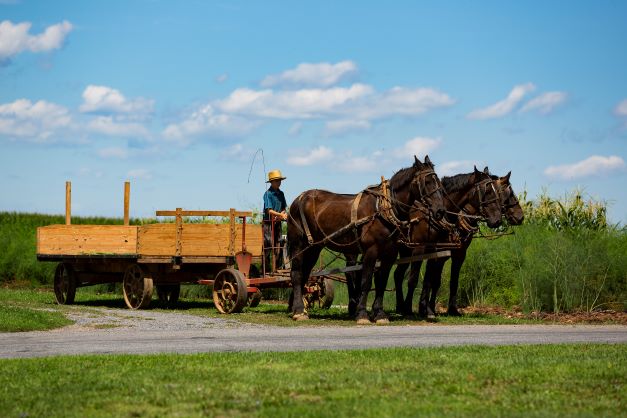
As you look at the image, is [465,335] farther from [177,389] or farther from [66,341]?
[177,389]

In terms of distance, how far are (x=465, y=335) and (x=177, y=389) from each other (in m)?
6.94

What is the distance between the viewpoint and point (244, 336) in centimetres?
1556

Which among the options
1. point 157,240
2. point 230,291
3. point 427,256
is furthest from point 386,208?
point 157,240

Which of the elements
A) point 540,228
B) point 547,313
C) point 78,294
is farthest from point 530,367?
point 78,294

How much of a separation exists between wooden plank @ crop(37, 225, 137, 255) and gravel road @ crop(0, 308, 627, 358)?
414cm

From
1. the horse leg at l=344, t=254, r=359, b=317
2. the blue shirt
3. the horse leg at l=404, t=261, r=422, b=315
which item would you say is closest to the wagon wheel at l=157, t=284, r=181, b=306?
the blue shirt

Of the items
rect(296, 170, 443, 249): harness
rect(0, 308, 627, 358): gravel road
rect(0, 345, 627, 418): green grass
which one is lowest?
rect(0, 345, 627, 418): green grass

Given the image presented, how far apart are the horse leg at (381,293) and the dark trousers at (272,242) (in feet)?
9.18

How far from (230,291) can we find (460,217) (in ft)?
15.9

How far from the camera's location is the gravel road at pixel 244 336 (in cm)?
1380

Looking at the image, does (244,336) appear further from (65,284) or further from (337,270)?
(65,284)

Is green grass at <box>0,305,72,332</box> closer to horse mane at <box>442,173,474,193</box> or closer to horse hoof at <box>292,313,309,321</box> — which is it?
horse hoof at <box>292,313,309,321</box>

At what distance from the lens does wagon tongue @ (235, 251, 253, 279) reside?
2145cm

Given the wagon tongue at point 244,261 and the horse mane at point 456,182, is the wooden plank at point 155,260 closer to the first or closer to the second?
the wagon tongue at point 244,261
